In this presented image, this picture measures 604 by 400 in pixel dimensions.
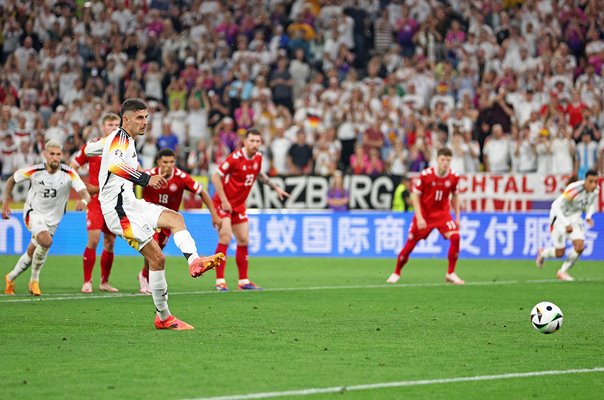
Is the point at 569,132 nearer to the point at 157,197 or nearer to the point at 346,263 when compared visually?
the point at 346,263

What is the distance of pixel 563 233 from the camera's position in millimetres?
19281

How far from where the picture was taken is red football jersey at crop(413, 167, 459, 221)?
18.2 m

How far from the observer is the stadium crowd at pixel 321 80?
26.0 m

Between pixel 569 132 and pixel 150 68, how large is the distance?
11.8 meters

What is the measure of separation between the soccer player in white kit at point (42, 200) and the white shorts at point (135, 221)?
4234 millimetres

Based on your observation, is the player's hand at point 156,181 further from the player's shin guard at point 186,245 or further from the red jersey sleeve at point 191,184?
the red jersey sleeve at point 191,184

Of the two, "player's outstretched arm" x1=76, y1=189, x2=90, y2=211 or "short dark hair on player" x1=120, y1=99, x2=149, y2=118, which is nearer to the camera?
"short dark hair on player" x1=120, y1=99, x2=149, y2=118

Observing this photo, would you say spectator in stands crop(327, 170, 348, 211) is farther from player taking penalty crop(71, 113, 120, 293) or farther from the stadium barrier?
player taking penalty crop(71, 113, 120, 293)

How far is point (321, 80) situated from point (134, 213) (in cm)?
1867

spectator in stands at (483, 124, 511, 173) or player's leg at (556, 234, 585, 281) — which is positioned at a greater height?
spectator in stands at (483, 124, 511, 173)

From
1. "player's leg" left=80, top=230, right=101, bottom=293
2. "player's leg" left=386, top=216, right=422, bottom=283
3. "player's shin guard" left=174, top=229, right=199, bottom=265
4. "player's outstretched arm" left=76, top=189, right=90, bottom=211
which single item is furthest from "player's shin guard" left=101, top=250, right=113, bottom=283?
"player's shin guard" left=174, top=229, right=199, bottom=265

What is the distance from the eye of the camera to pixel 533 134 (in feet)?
83.8

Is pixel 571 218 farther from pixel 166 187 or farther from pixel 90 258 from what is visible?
pixel 90 258

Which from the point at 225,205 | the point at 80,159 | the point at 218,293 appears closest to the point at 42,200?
the point at 80,159
